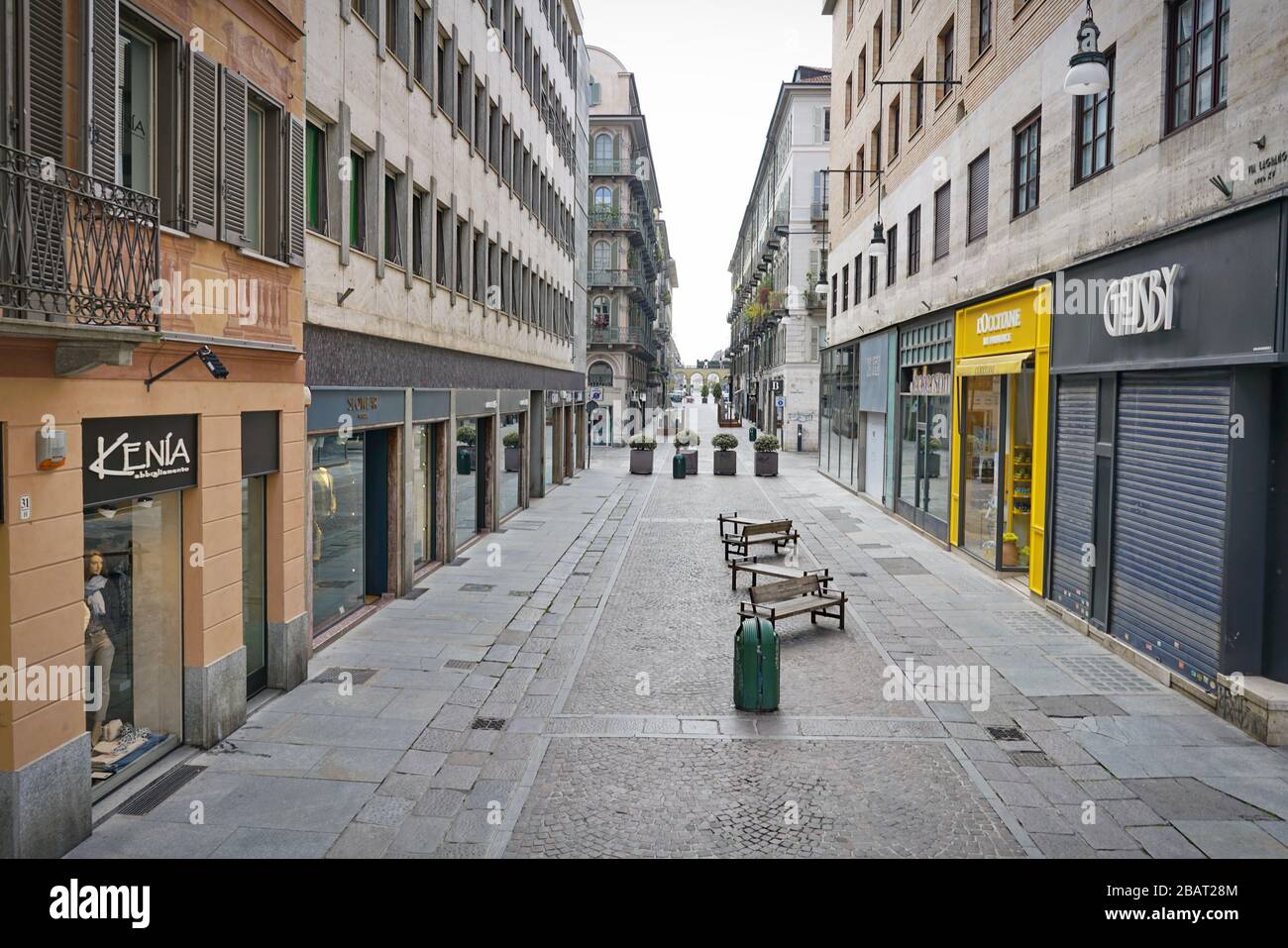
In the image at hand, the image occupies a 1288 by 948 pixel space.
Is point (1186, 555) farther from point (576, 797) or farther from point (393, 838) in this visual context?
point (393, 838)

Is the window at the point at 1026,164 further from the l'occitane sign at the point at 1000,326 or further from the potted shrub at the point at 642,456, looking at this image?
the potted shrub at the point at 642,456

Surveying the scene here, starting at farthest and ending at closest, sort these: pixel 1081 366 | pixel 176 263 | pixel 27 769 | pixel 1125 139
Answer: pixel 1081 366, pixel 1125 139, pixel 176 263, pixel 27 769

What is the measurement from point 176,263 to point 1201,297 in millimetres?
9489

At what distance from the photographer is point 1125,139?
11.9 m

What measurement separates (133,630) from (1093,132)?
1251cm

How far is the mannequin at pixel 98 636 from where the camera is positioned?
297 inches

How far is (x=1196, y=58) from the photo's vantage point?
10562mm

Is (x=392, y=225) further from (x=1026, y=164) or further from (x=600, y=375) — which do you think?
(x=600, y=375)

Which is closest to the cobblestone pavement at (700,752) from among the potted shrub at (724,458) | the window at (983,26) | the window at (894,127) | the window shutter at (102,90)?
the window shutter at (102,90)

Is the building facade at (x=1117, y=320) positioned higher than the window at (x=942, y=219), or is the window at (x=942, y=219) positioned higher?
the window at (x=942, y=219)

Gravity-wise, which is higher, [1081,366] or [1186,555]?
[1081,366]

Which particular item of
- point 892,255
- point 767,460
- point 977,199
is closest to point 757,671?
point 977,199

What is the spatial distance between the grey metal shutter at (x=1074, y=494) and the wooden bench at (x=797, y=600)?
3.02 meters
